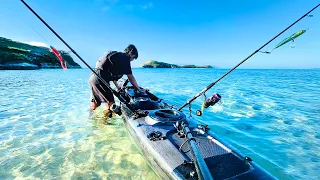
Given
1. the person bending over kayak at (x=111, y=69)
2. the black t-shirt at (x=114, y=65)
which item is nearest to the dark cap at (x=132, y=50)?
the person bending over kayak at (x=111, y=69)

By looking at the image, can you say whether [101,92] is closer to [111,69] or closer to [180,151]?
[111,69]

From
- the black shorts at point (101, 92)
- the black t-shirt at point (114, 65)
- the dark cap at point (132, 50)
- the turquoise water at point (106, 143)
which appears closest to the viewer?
the turquoise water at point (106, 143)

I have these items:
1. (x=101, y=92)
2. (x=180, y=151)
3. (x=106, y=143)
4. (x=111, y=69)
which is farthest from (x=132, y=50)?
(x=180, y=151)

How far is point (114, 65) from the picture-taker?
6.62m

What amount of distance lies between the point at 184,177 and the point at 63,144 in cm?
472

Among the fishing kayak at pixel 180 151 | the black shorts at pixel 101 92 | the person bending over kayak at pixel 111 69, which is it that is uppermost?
the person bending over kayak at pixel 111 69

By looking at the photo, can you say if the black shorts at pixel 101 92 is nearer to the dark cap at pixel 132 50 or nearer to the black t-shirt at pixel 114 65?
the black t-shirt at pixel 114 65

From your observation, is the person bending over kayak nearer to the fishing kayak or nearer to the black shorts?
the black shorts

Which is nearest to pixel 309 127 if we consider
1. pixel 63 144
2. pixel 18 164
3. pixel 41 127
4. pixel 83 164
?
pixel 83 164

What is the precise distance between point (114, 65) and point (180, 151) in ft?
14.2

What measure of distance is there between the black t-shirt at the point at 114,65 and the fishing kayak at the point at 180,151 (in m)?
2.02

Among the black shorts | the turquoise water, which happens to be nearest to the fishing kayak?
the turquoise water

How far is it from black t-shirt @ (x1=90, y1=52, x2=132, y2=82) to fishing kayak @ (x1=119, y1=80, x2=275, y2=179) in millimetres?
2023

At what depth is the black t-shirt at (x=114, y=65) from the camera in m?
6.37
